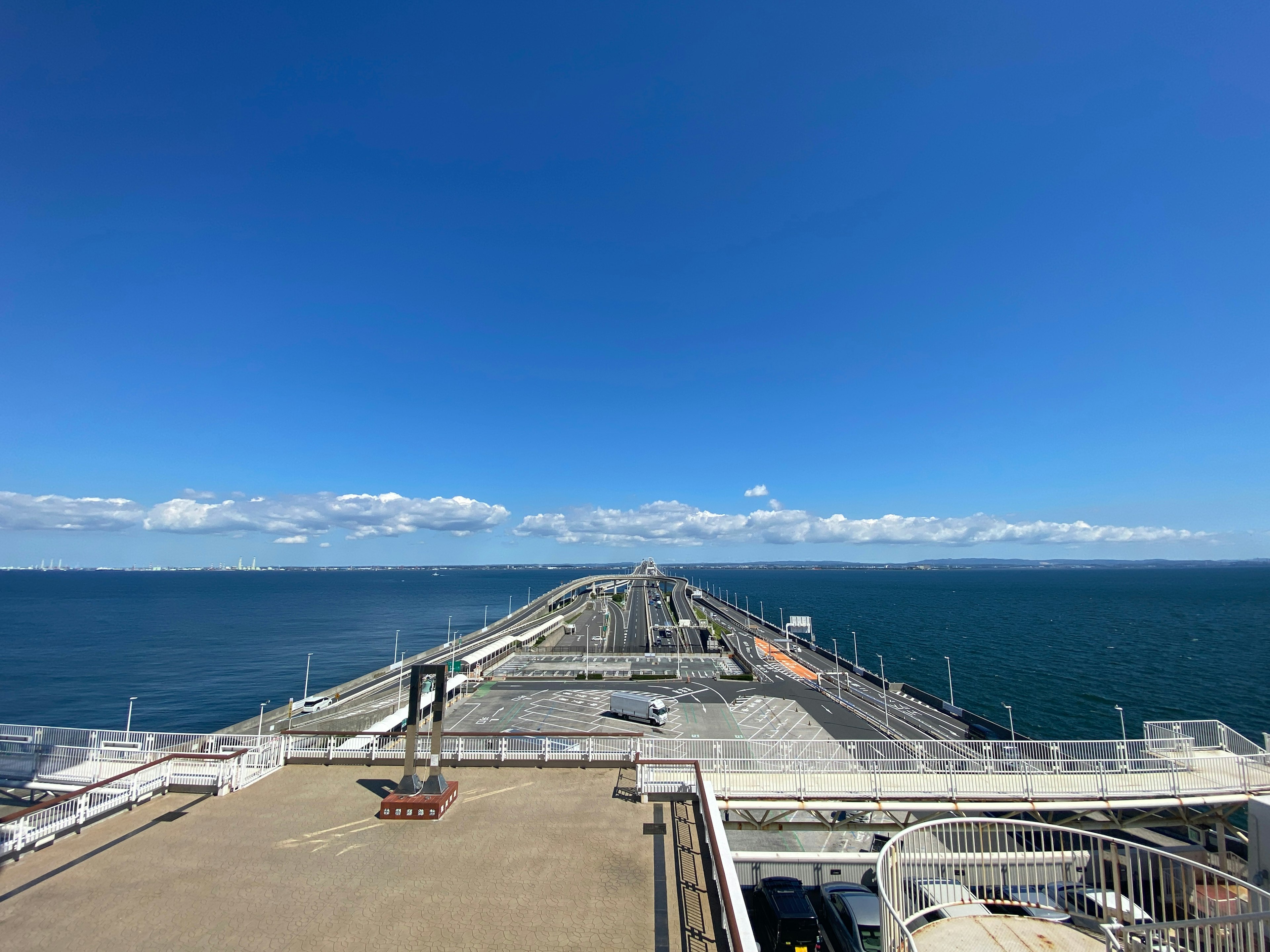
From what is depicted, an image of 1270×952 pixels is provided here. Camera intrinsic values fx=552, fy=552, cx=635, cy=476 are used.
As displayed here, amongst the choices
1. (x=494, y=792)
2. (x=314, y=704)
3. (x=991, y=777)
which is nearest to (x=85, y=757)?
(x=494, y=792)

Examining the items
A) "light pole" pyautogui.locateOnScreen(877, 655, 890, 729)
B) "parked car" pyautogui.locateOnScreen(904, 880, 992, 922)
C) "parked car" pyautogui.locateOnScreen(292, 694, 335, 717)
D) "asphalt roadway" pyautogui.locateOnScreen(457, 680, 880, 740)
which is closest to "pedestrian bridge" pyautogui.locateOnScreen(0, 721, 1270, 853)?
Answer: "parked car" pyautogui.locateOnScreen(904, 880, 992, 922)

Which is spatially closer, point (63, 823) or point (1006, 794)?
point (63, 823)

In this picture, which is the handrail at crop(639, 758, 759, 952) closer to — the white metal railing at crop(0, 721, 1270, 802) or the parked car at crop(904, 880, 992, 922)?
the white metal railing at crop(0, 721, 1270, 802)

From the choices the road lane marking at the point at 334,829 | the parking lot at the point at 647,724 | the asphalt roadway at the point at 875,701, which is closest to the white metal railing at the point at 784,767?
the road lane marking at the point at 334,829

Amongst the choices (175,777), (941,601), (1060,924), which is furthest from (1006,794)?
(941,601)

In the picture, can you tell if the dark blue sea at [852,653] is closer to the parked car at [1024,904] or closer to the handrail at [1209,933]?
the parked car at [1024,904]

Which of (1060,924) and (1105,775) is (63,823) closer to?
(1060,924)
